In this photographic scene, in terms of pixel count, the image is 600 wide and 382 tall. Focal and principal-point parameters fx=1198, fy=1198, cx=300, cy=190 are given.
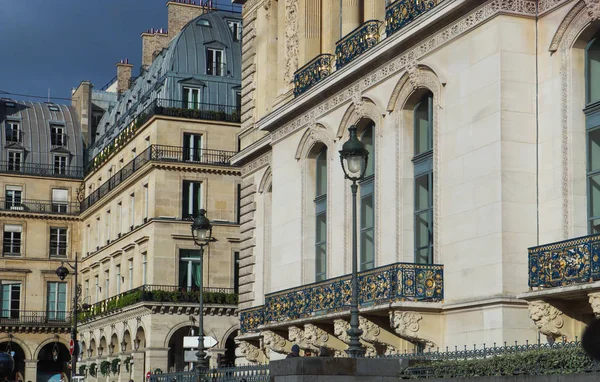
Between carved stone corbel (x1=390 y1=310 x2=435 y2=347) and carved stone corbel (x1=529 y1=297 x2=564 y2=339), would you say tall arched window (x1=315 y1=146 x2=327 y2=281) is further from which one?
carved stone corbel (x1=529 y1=297 x2=564 y2=339)

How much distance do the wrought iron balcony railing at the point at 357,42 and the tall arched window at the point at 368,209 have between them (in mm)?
1828

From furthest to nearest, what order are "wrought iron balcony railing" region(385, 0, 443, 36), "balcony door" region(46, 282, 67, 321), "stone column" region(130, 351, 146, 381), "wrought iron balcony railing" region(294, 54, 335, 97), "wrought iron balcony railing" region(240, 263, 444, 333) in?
"balcony door" region(46, 282, 67, 321), "stone column" region(130, 351, 146, 381), "wrought iron balcony railing" region(294, 54, 335, 97), "wrought iron balcony railing" region(385, 0, 443, 36), "wrought iron balcony railing" region(240, 263, 444, 333)

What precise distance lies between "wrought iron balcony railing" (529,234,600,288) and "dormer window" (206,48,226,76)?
49.4 m

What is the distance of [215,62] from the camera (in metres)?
69.4

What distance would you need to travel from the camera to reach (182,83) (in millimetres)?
67812

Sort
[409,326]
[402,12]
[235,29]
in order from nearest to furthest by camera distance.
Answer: [409,326], [402,12], [235,29]

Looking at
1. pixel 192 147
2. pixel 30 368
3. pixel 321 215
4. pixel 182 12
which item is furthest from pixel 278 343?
pixel 30 368

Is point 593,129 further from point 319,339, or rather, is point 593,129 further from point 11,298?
point 11,298

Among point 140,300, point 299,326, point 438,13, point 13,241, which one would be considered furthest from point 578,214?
point 13,241

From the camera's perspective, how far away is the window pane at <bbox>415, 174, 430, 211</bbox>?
26.2 metres

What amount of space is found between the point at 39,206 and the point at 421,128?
6208cm

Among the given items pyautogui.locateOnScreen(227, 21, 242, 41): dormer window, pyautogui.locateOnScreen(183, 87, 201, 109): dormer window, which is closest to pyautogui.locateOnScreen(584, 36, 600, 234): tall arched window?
pyautogui.locateOnScreen(183, 87, 201, 109): dormer window

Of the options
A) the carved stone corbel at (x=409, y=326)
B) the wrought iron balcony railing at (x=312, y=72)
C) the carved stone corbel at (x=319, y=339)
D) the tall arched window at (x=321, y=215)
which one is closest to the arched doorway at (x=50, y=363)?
the tall arched window at (x=321, y=215)

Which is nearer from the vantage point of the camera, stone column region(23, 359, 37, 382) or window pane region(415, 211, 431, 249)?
window pane region(415, 211, 431, 249)
